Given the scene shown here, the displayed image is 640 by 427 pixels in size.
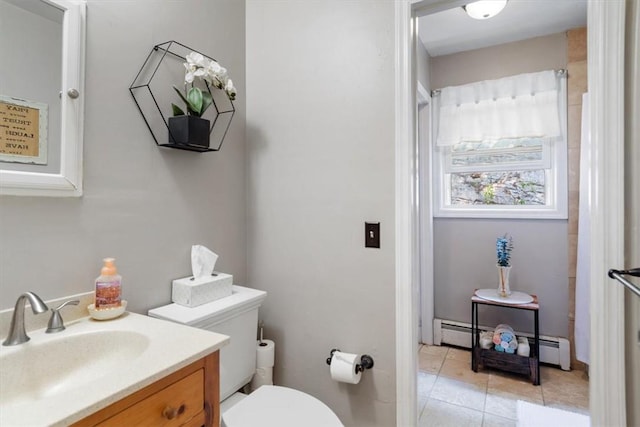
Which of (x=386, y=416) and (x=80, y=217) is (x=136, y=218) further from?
(x=386, y=416)

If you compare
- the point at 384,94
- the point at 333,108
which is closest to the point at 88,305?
the point at 333,108

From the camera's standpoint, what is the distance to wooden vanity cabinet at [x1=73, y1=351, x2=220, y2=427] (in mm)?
670

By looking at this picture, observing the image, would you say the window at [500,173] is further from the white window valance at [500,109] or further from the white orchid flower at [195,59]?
the white orchid flower at [195,59]

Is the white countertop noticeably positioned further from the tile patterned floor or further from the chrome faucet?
the tile patterned floor

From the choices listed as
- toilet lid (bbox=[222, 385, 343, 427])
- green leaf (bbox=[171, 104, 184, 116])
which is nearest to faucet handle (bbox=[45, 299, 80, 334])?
toilet lid (bbox=[222, 385, 343, 427])

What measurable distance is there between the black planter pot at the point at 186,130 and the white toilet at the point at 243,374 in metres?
0.62

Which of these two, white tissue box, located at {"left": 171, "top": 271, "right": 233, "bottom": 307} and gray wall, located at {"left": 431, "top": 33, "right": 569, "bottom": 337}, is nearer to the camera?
white tissue box, located at {"left": 171, "top": 271, "right": 233, "bottom": 307}

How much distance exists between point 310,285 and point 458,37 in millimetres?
2217

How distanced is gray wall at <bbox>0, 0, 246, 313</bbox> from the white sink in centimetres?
17

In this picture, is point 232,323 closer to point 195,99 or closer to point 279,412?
point 279,412

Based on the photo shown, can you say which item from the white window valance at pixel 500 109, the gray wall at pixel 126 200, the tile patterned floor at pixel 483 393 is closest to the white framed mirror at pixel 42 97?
the gray wall at pixel 126 200

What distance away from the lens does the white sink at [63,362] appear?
80 centimetres

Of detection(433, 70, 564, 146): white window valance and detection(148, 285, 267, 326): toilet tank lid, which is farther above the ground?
detection(433, 70, 564, 146): white window valance

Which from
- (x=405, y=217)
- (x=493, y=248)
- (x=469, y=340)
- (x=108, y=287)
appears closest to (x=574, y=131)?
(x=493, y=248)
